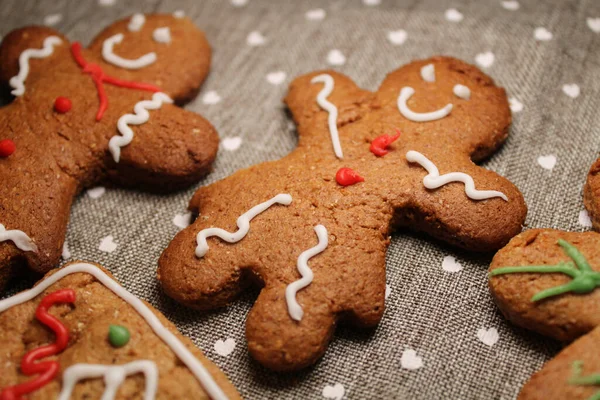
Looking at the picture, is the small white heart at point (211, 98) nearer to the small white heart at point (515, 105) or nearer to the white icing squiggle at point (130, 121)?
the white icing squiggle at point (130, 121)

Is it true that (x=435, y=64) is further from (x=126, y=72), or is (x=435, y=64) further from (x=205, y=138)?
(x=126, y=72)

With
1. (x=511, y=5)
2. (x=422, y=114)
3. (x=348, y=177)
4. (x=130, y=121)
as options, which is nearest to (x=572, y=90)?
(x=511, y=5)

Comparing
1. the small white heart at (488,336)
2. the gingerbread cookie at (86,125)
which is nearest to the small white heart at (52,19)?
the gingerbread cookie at (86,125)

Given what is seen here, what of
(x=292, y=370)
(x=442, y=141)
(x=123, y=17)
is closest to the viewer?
(x=292, y=370)

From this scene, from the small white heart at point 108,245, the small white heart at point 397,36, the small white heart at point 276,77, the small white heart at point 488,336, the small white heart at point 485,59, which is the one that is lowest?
the small white heart at point 488,336

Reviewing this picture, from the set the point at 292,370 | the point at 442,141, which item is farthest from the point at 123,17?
the point at 292,370

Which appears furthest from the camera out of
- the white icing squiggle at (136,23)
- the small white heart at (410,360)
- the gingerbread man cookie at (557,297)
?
the white icing squiggle at (136,23)

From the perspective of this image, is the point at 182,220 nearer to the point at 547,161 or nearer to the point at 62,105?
the point at 62,105
